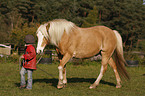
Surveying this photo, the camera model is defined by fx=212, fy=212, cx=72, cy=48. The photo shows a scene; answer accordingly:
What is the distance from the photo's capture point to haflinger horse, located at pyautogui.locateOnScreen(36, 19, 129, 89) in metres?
6.42

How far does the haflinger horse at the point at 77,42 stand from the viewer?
6.42m

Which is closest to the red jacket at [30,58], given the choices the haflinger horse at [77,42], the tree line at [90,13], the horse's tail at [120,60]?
the haflinger horse at [77,42]

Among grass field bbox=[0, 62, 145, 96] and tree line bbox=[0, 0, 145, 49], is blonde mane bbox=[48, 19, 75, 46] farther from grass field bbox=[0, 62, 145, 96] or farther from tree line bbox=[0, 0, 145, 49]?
tree line bbox=[0, 0, 145, 49]

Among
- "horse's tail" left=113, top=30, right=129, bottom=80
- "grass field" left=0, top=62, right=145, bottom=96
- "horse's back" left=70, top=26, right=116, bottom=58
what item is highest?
"horse's back" left=70, top=26, right=116, bottom=58

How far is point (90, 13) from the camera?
40.5 metres

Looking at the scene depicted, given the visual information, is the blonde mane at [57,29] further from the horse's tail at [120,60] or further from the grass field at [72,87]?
the horse's tail at [120,60]

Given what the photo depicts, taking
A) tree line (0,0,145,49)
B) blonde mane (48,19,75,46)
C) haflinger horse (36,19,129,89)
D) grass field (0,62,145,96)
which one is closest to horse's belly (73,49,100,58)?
haflinger horse (36,19,129,89)

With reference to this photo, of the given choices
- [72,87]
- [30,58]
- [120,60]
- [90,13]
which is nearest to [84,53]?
[72,87]

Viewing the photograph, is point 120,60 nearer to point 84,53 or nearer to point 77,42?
point 84,53

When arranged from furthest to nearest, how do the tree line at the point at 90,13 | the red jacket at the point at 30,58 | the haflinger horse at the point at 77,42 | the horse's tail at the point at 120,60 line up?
the tree line at the point at 90,13 < the horse's tail at the point at 120,60 < the haflinger horse at the point at 77,42 < the red jacket at the point at 30,58

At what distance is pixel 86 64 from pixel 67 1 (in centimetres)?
3393

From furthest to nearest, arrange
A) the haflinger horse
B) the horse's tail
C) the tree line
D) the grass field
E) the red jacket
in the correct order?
the tree line < the horse's tail < the haflinger horse < the red jacket < the grass field

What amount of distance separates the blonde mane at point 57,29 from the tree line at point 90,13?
31234mm

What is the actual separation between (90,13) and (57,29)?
114 ft
